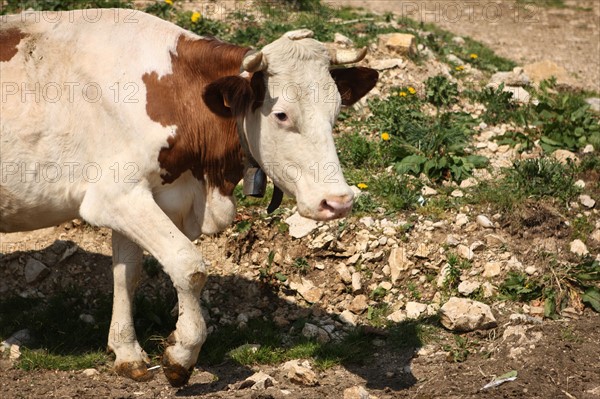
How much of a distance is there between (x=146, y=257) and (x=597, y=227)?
428 centimetres

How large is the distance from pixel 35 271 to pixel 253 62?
3.59m

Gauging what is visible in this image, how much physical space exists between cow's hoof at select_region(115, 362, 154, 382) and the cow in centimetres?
50

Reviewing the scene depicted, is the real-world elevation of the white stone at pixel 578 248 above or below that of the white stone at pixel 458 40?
below

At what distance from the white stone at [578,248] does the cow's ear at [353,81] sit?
271 cm

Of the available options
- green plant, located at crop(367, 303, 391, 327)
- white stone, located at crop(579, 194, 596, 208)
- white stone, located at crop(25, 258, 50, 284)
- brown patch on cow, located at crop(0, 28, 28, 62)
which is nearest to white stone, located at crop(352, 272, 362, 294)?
green plant, located at crop(367, 303, 391, 327)

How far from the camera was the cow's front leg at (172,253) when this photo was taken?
6895mm

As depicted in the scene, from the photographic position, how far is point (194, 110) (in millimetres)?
7102

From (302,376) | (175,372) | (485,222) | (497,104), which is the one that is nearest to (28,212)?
(175,372)

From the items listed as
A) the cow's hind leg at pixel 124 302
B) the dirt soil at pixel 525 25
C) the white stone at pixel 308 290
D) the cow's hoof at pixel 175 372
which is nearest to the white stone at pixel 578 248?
the white stone at pixel 308 290

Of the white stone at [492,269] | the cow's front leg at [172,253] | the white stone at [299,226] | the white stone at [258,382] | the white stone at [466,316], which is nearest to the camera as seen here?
the cow's front leg at [172,253]

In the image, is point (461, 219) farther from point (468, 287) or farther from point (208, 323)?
point (208, 323)

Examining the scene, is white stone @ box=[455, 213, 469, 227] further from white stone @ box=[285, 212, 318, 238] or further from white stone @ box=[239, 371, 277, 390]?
white stone @ box=[239, 371, 277, 390]

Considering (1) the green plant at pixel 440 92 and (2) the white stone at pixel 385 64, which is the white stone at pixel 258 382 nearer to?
(1) the green plant at pixel 440 92

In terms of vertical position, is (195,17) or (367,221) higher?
(195,17)
